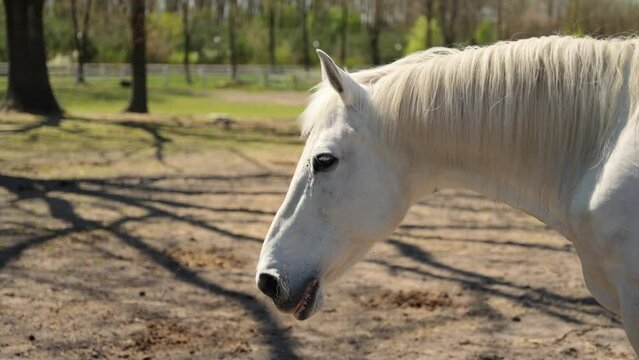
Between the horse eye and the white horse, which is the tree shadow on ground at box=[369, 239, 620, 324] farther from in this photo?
the horse eye

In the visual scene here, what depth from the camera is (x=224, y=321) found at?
5164 millimetres

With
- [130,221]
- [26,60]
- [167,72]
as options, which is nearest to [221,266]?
[130,221]

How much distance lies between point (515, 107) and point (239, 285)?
369cm

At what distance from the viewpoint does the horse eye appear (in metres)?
2.84

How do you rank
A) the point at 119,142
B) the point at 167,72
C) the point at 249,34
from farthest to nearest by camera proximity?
the point at 249,34, the point at 167,72, the point at 119,142

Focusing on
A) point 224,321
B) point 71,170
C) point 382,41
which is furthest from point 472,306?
point 382,41

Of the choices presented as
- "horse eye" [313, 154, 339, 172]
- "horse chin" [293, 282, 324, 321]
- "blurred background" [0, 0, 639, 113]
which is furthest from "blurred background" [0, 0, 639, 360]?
"blurred background" [0, 0, 639, 113]

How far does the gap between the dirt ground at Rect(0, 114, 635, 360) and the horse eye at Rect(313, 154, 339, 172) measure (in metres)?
2.05

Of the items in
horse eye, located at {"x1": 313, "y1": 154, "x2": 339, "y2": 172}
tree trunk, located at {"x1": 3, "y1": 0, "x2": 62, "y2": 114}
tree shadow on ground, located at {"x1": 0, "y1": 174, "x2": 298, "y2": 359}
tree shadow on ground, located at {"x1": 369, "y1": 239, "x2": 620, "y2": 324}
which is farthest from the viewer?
tree trunk, located at {"x1": 3, "y1": 0, "x2": 62, "y2": 114}

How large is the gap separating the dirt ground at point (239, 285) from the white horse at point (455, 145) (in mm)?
1865

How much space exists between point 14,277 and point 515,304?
4.01m

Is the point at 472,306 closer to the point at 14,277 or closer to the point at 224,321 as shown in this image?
the point at 224,321

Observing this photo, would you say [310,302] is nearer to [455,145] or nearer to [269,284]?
[269,284]

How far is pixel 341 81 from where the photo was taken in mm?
2770
